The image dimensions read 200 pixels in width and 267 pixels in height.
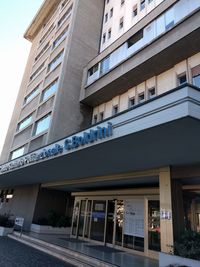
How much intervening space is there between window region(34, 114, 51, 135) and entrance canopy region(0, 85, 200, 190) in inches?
292

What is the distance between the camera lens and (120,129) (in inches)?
278

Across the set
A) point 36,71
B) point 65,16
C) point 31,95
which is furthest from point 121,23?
point 36,71

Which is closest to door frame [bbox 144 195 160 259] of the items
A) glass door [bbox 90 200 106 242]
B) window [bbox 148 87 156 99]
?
glass door [bbox 90 200 106 242]

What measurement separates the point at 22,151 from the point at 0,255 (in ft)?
48.2

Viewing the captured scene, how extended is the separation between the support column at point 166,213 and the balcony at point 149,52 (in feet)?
20.3

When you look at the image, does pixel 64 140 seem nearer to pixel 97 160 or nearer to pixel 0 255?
pixel 97 160

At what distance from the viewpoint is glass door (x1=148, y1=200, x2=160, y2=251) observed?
399 inches

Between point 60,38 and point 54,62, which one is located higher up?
point 60,38

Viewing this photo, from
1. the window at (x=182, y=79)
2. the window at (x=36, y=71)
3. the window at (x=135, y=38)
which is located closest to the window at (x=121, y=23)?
the window at (x=135, y=38)

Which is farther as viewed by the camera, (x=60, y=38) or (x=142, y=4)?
(x=60, y=38)

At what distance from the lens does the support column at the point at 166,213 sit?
8498mm

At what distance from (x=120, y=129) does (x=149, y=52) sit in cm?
732

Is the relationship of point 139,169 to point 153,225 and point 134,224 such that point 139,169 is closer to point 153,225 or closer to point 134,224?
point 153,225

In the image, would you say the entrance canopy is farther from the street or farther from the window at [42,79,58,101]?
the window at [42,79,58,101]
